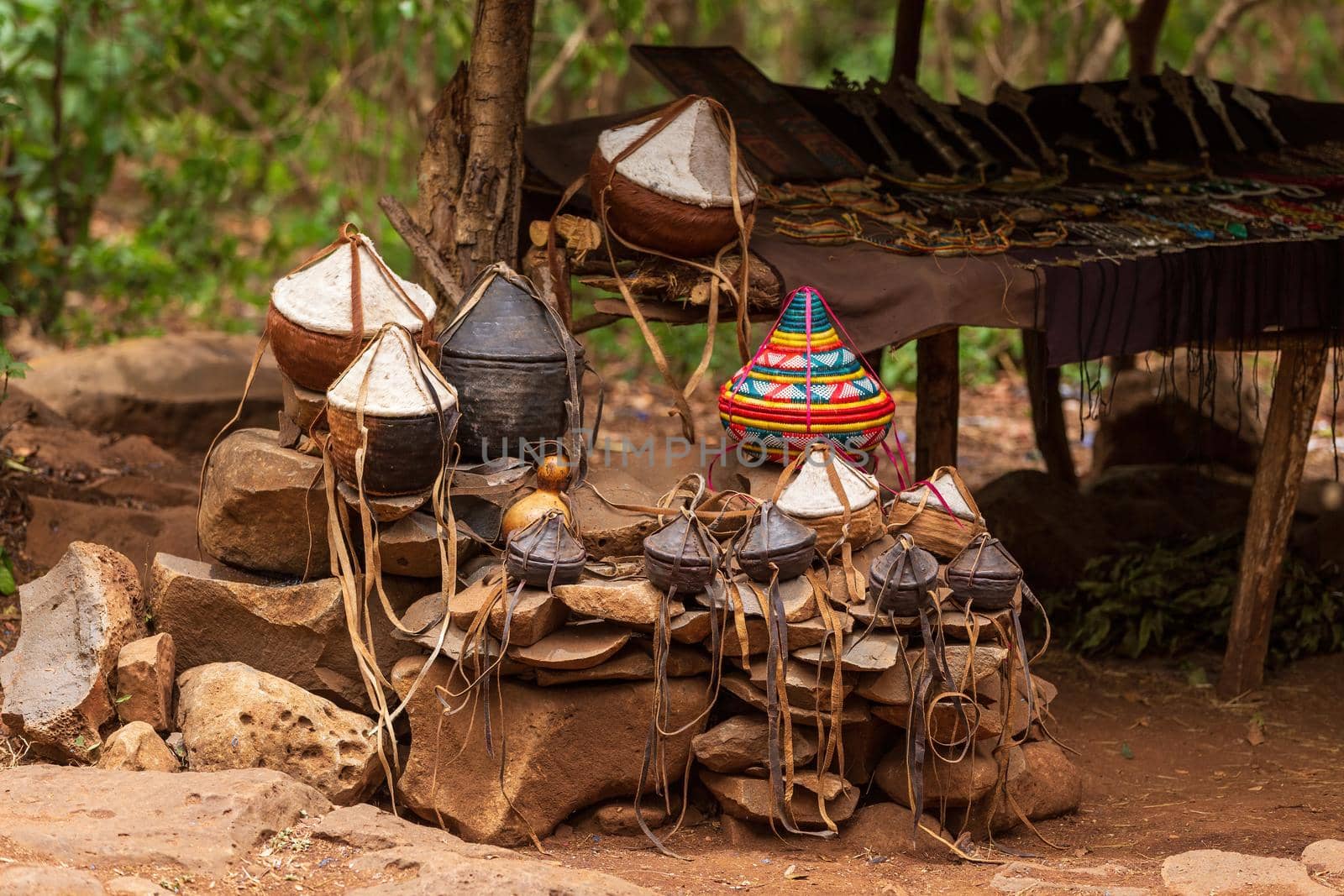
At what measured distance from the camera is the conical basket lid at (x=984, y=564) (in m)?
3.84

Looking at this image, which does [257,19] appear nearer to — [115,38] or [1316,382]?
[115,38]

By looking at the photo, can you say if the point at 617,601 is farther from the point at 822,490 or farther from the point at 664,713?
the point at 822,490

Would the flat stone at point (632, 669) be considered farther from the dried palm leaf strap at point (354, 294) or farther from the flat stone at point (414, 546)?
the dried palm leaf strap at point (354, 294)

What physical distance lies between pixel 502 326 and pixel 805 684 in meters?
1.41

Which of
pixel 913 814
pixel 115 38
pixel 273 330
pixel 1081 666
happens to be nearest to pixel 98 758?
pixel 273 330

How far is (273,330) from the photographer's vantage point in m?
4.01

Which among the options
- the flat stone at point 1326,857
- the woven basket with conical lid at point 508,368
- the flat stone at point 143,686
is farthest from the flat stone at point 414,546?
the flat stone at point 1326,857

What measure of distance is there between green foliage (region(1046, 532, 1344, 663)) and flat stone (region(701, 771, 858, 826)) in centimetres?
260

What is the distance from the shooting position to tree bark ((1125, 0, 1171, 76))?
757 cm

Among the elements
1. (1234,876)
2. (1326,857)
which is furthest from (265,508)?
(1326,857)

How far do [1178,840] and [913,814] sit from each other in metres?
0.86

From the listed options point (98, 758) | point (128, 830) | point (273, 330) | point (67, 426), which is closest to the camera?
point (128, 830)

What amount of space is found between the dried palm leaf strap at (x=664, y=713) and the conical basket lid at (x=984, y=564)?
68cm

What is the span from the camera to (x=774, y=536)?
3818 millimetres
